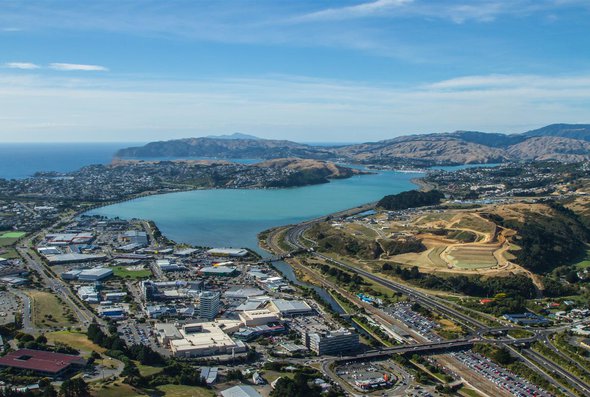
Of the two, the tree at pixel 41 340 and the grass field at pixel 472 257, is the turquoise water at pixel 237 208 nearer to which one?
the grass field at pixel 472 257

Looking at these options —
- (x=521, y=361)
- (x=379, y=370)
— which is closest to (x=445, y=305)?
(x=521, y=361)

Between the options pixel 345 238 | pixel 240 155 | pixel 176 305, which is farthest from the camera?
pixel 240 155

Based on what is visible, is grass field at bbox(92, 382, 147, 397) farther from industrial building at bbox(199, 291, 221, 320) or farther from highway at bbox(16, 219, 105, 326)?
industrial building at bbox(199, 291, 221, 320)

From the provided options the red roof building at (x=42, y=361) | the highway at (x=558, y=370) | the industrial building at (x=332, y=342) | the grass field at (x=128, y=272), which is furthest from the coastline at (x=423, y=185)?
the red roof building at (x=42, y=361)

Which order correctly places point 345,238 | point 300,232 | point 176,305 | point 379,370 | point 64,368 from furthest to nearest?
point 300,232
point 345,238
point 176,305
point 379,370
point 64,368

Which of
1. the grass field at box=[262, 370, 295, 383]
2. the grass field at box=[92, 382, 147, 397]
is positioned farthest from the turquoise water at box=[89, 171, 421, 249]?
the grass field at box=[92, 382, 147, 397]

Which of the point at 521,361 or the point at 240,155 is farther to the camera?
the point at 240,155

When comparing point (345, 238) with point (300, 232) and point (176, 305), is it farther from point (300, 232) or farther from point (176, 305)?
point (176, 305)
